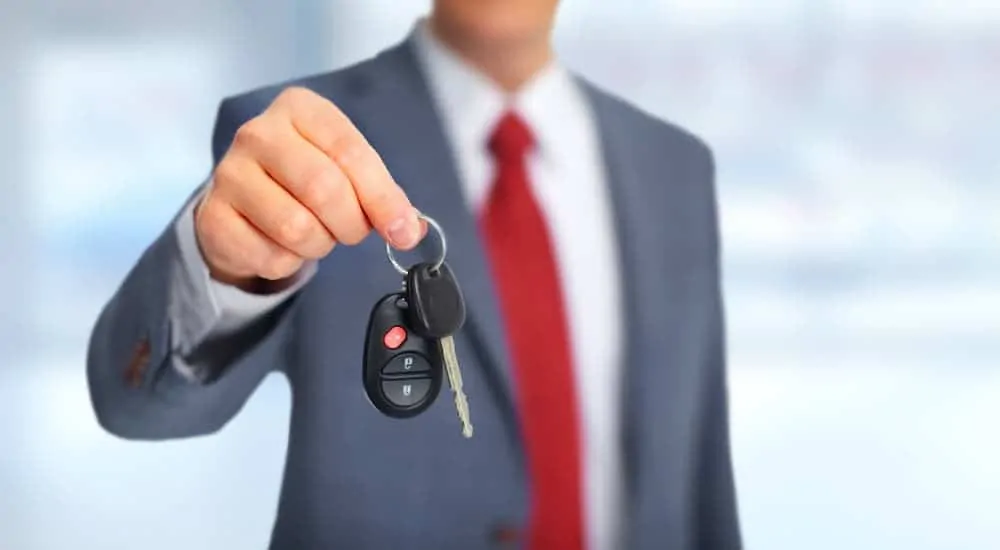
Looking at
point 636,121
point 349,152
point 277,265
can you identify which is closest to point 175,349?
point 277,265

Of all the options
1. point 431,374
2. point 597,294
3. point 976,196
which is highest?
point 976,196

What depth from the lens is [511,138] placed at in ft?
3.60

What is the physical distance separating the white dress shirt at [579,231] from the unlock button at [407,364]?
25 cm

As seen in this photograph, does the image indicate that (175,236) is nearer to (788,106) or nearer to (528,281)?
(528,281)

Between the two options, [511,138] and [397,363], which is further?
[511,138]

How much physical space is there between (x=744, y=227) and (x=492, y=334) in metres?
0.29

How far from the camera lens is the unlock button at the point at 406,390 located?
2.82 ft

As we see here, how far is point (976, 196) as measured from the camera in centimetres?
118

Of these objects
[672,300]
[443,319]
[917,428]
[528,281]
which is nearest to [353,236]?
[443,319]

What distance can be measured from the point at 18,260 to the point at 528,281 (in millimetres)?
496

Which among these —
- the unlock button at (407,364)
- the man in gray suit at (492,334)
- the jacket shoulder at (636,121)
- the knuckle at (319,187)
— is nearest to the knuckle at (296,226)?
the knuckle at (319,187)

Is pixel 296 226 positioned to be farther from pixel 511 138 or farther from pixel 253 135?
pixel 511 138

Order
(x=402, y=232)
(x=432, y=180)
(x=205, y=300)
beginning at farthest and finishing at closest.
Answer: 1. (x=432, y=180)
2. (x=205, y=300)
3. (x=402, y=232)

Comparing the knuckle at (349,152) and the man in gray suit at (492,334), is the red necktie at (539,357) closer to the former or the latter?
the man in gray suit at (492,334)
